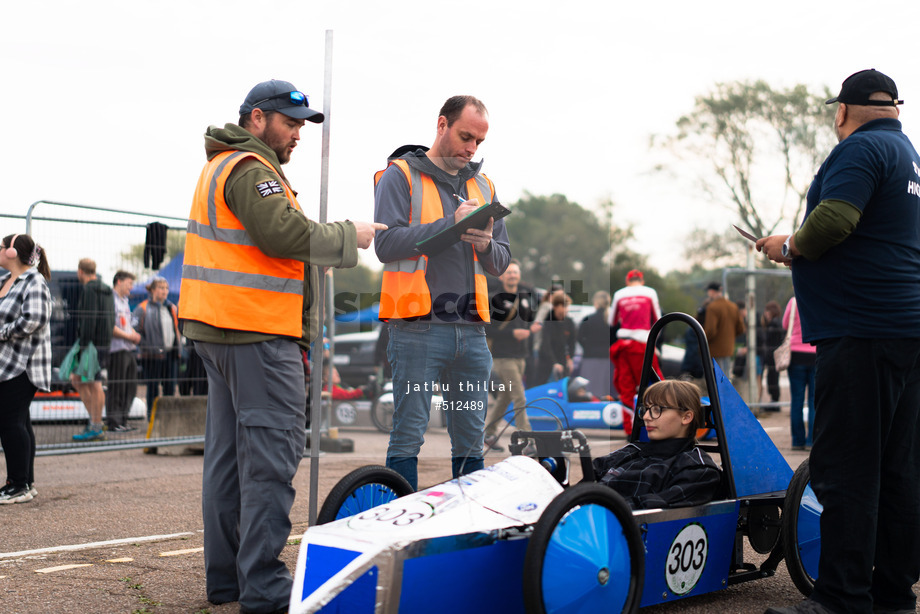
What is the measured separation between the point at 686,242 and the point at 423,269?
37.5 metres

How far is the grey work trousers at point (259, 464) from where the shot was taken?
3.24 metres

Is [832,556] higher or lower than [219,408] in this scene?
lower

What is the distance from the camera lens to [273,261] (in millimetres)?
3338

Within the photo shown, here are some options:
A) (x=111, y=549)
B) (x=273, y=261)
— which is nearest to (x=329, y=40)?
(x=273, y=261)

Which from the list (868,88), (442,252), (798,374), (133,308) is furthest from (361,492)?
(798,374)

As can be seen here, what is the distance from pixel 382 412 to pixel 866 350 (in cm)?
853

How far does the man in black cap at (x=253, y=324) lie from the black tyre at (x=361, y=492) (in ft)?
0.90

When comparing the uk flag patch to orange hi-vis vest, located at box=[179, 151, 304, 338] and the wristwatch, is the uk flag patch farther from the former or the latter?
the wristwatch

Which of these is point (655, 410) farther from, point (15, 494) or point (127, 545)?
point (15, 494)

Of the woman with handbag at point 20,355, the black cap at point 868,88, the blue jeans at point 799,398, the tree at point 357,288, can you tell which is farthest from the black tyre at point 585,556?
the blue jeans at point 799,398

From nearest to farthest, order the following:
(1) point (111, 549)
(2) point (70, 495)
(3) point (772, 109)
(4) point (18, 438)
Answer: (1) point (111, 549), (4) point (18, 438), (2) point (70, 495), (3) point (772, 109)

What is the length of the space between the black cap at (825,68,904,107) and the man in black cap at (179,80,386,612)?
5.86ft

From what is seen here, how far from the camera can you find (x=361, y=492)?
10.6 ft

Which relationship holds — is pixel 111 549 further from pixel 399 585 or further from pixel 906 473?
pixel 906 473
